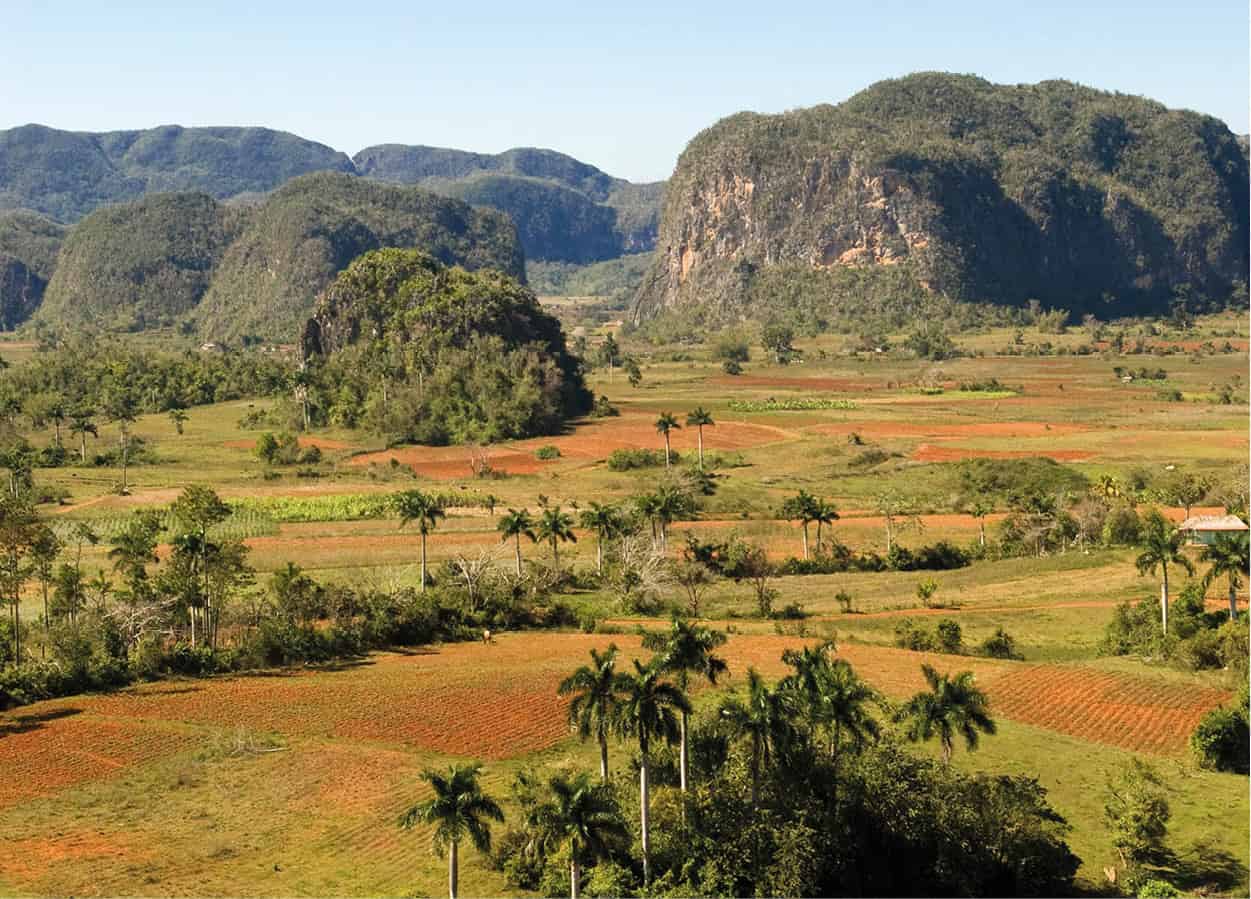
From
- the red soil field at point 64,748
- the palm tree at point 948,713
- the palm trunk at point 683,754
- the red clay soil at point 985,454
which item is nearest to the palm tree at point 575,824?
the palm trunk at point 683,754

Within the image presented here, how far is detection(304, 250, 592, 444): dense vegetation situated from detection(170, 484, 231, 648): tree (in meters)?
57.5

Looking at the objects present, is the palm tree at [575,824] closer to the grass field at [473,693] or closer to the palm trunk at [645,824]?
the palm trunk at [645,824]

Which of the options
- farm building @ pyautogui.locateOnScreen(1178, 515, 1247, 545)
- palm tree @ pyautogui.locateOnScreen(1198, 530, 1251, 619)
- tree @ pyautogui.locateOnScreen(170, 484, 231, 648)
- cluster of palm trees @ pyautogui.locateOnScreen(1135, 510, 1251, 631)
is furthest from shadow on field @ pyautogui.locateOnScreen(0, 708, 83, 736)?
farm building @ pyautogui.locateOnScreen(1178, 515, 1247, 545)

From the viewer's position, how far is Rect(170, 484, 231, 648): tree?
170ft

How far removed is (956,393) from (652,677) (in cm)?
12660

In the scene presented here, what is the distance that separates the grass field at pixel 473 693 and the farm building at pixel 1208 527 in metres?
3.28

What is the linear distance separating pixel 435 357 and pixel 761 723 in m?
109

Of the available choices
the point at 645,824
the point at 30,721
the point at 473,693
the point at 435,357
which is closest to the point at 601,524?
the point at 473,693

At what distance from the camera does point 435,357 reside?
446 ft

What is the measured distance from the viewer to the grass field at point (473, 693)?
32281 mm

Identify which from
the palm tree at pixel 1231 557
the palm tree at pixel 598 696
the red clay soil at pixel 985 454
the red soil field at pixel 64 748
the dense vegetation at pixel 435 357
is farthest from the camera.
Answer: the dense vegetation at pixel 435 357

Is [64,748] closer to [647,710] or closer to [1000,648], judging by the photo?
[647,710]

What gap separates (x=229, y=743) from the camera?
4044 centimetres

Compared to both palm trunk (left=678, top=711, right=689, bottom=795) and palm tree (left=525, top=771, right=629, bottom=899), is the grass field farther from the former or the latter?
palm trunk (left=678, top=711, right=689, bottom=795)
